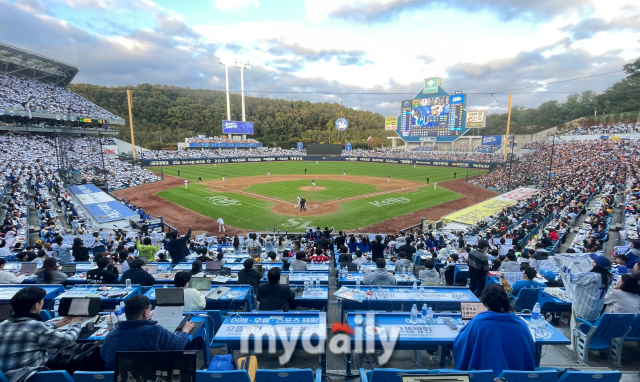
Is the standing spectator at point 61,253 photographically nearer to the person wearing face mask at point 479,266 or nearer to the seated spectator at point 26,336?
the seated spectator at point 26,336

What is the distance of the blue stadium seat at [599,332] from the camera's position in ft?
17.2

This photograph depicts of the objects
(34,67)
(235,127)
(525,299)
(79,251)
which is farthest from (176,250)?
(235,127)

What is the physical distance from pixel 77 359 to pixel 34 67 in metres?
77.5

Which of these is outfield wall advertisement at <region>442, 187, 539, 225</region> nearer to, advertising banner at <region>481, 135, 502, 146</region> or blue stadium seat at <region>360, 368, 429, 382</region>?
blue stadium seat at <region>360, 368, 429, 382</region>

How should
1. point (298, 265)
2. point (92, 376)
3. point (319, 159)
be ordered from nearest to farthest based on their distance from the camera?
point (92, 376), point (298, 265), point (319, 159)

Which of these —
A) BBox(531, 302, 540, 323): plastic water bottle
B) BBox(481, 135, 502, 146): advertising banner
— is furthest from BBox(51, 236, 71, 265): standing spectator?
BBox(481, 135, 502, 146): advertising banner

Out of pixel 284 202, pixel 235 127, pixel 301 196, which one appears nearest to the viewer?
pixel 284 202

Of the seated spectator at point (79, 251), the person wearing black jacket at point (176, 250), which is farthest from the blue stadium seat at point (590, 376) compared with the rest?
the seated spectator at point (79, 251)

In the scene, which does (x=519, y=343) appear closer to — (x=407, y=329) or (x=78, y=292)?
(x=407, y=329)

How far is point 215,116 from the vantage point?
363 feet

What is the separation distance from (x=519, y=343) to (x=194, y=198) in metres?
32.3

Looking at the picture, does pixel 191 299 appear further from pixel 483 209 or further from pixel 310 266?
pixel 483 209

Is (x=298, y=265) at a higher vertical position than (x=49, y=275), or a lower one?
lower

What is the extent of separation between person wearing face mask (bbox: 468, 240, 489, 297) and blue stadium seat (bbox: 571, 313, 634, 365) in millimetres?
2000
